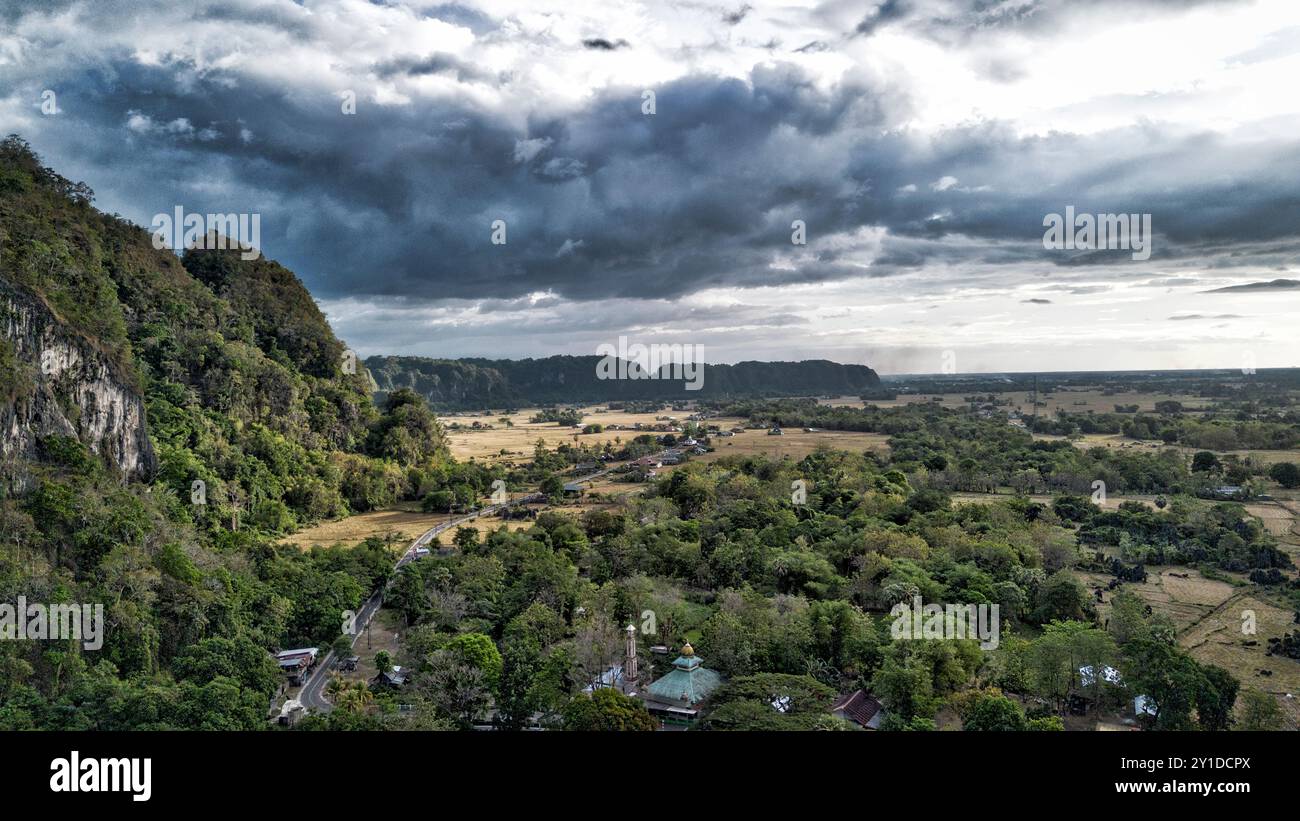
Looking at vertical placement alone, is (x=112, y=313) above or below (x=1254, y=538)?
above

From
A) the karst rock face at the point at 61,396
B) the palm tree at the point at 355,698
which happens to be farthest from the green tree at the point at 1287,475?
the karst rock face at the point at 61,396

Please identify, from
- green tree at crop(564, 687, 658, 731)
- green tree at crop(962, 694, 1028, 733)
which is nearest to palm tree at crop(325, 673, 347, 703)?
green tree at crop(564, 687, 658, 731)

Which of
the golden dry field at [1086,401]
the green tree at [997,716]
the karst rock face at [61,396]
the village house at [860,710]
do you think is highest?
the karst rock face at [61,396]

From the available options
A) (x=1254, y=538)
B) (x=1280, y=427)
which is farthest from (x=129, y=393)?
(x=1280, y=427)

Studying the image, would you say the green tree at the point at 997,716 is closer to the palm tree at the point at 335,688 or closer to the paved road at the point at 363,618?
the palm tree at the point at 335,688

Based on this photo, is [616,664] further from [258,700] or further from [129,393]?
[129,393]

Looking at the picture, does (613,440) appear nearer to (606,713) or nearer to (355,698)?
(355,698)
